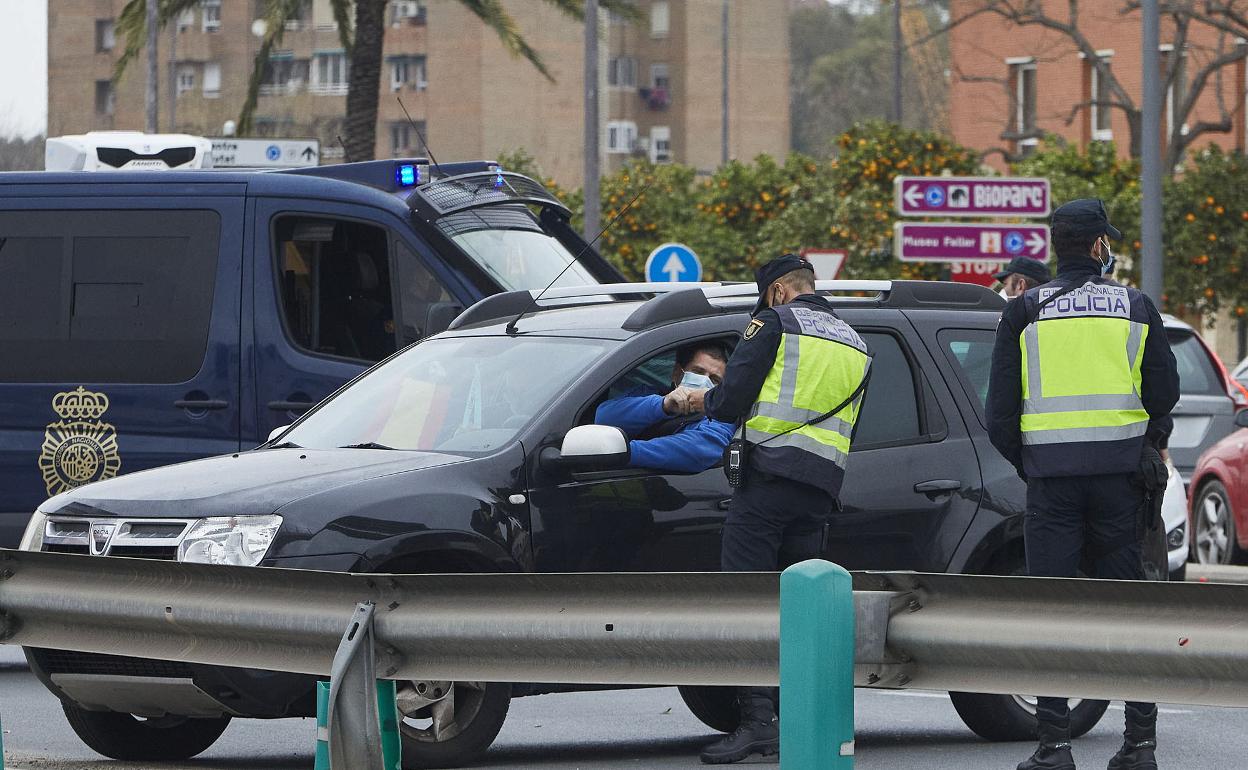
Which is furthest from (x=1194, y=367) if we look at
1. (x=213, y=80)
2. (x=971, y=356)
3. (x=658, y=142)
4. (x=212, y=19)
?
(x=658, y=142)

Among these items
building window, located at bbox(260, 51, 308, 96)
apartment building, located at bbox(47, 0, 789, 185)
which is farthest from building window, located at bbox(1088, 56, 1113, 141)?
building window, located at bbox(260, 51, 308, 96)

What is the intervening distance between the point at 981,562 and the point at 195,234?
464 centimetres

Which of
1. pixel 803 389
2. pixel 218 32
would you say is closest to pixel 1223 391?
pixel 803 389

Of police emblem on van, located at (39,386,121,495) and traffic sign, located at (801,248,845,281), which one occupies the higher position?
traffic sign, located at (801,248,845,281)

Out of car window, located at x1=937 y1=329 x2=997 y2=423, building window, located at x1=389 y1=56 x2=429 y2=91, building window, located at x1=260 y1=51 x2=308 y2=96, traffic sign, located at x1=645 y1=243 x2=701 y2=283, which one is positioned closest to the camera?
car window, located at x1=937 y1=329 x2=997 y2=423

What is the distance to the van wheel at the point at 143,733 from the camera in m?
7.49

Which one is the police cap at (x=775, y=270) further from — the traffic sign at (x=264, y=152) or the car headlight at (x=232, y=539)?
the traffic sign at (x=264, y=152)

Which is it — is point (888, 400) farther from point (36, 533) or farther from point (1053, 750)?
point (36, 533)

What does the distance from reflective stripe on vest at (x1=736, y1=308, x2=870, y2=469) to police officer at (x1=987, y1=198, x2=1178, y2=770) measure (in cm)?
60

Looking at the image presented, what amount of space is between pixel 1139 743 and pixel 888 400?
1870 millimetres

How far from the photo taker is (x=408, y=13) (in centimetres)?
7112

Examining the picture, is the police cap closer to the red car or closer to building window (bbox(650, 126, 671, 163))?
the red car

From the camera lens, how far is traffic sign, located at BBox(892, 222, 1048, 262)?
1834 centimetres

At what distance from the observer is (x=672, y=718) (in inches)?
343
